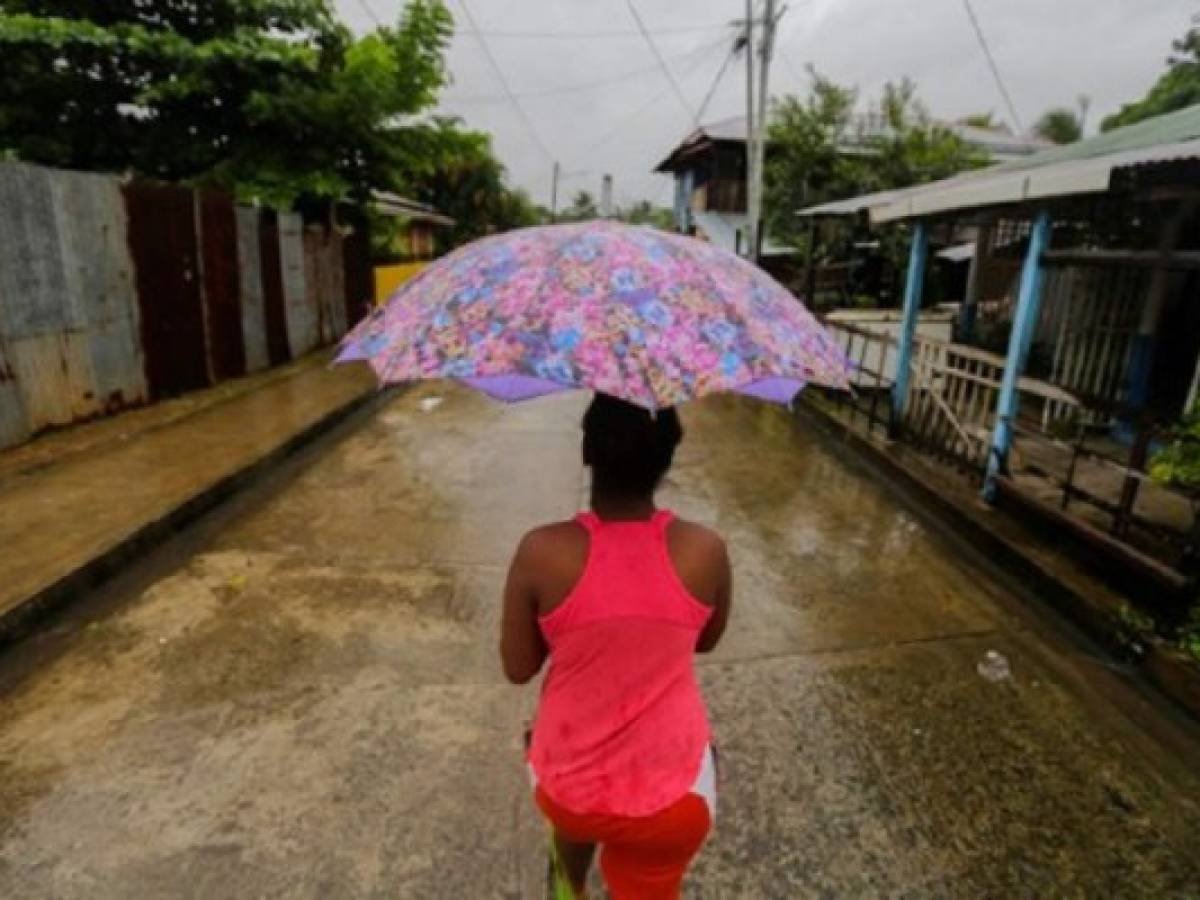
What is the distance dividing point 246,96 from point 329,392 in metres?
4.51

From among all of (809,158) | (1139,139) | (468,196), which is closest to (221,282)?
(1139,139)

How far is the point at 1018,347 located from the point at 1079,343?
13.0 feet

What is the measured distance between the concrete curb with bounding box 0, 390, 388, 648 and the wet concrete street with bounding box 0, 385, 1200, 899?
109 mm

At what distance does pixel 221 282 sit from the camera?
875 cm

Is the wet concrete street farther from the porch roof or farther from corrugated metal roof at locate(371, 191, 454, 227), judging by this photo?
corrugated metal roof at locate(371, 191, 454, 227)

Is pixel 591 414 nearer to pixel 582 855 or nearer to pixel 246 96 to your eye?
pixel 582 855

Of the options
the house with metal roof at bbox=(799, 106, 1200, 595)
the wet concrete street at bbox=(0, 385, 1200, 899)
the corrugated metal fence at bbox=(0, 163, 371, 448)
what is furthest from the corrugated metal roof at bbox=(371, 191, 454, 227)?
the wet concrete street at bbox=(0, 385, 1200, 899)

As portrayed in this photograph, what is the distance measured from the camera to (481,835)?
2498mm

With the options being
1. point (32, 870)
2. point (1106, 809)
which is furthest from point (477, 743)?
point (1106, 809)

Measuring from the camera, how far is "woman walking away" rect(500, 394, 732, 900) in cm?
129

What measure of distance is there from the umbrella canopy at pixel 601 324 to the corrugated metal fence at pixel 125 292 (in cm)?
594

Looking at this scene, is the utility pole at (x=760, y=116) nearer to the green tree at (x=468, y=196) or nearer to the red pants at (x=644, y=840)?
the red pants at (x=644, y=840)

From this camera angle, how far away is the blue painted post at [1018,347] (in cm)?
504

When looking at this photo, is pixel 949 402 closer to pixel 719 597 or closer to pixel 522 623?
pixel 719 597
